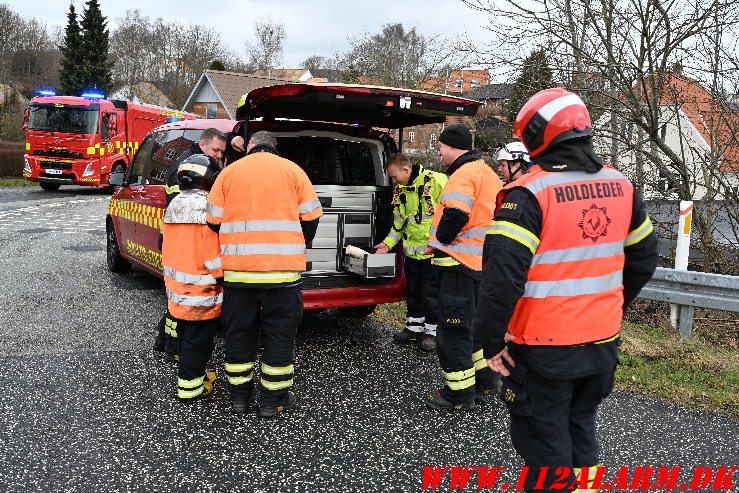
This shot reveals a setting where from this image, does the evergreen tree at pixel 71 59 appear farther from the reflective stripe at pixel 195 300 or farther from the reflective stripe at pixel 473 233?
the reflective stripe at pixel 473 233

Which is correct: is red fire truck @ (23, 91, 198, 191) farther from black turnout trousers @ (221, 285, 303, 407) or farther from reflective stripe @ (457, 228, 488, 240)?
reflective stripe @ (457, 228, 488, 240)

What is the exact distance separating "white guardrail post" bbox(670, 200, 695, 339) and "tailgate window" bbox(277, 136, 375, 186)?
324cm

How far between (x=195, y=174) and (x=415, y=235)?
2119mm

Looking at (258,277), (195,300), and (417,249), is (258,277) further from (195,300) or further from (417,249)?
(417,249)

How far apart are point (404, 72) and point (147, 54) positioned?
44.7 meters

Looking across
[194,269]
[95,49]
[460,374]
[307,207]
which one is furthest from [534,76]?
[95,49]

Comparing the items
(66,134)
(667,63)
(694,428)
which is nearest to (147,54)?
(66,134)

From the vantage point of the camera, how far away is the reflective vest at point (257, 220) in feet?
13.5

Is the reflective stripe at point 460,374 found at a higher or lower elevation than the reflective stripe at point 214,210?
lower

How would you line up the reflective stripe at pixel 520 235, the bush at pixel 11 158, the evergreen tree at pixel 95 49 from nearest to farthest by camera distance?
the reflective stripe at pixel 520 235 < the bush at pixel 11 158 < the evergreen tree at pixel 95 49

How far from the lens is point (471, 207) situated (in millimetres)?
4293

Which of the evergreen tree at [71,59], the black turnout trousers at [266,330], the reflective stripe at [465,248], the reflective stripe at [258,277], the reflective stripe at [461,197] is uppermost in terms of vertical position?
the evergreen tree at [71,59]

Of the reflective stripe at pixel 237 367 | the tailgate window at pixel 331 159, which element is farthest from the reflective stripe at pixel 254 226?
the tailgate window at pixel 331 159

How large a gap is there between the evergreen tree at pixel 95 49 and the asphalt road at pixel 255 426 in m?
41.6
